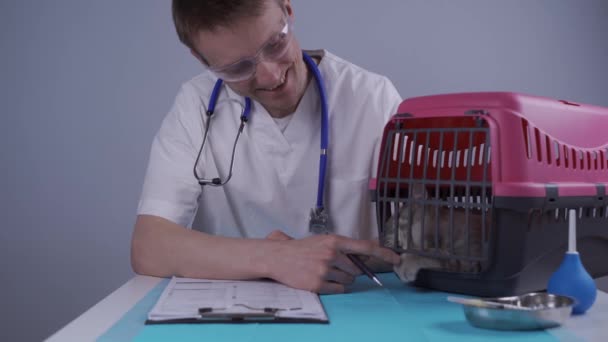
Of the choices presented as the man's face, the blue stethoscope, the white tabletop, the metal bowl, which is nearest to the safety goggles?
the man's face

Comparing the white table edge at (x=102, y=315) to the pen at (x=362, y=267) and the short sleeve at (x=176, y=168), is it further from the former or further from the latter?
the pen at (x=362, y=267)

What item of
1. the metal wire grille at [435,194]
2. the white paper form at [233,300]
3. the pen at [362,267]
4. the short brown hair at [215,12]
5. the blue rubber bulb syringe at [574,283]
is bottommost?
the white paper form at [233,300]

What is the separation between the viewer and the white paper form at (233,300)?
83 centimetres

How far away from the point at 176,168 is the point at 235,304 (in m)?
0.54

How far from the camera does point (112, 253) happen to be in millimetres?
2227

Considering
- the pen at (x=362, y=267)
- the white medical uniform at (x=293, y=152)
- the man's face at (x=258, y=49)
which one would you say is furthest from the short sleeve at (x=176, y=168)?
the pen at (x=362, y=267)

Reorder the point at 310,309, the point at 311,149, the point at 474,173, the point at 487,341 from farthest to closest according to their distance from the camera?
the point at 311,149 → the point at 474,173 → the point at 310,309 → the point at 487,341

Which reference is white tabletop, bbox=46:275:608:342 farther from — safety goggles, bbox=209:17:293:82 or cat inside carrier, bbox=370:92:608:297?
safety goggles, bbox=209:17:293:82

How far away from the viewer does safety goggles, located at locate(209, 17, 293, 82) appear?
1151 millimetres

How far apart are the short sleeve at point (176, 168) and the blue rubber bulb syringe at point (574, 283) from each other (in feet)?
2.49

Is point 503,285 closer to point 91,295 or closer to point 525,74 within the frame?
point 525,74

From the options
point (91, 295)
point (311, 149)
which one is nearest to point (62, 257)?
point (91, 295)

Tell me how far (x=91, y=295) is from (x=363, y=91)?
135 centimetres

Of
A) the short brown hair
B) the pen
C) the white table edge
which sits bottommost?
the white table edge
